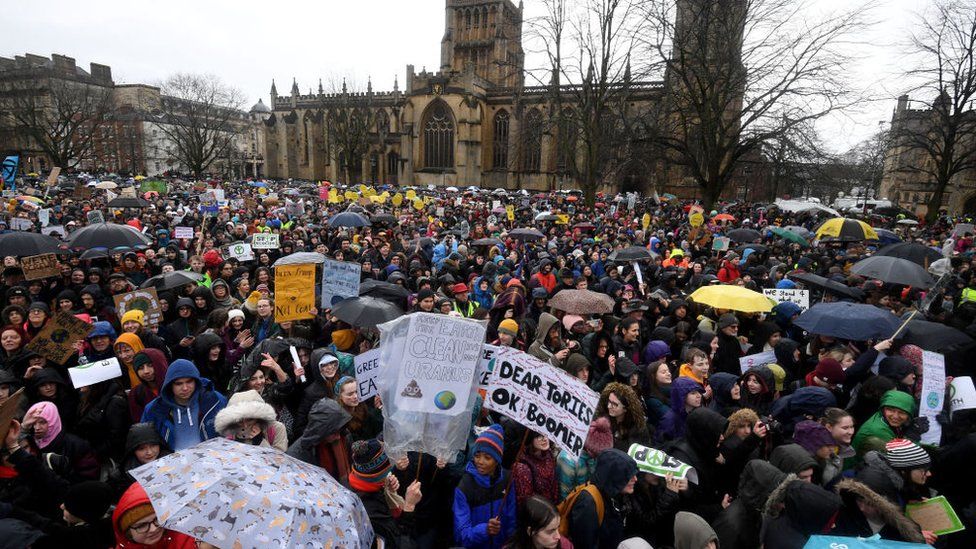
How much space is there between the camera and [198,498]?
1855 mm

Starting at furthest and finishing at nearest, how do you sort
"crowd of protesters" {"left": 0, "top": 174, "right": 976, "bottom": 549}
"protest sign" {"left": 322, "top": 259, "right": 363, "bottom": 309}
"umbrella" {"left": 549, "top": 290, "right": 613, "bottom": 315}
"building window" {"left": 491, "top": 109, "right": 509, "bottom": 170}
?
"building window" {"left": 491, "top": 109, "right": 509, "bottom": 170}
"protest sign" {"left": 322, "top": 259, "right": 363, "bottom": 309}
"umbrella" {"left": 549, "top": 290, "right": 613, "bottom": 315}
"crowd of protesters" {"left": 0, "top": 174, "right": 976, "bottom": 549}

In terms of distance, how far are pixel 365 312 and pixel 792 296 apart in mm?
6601

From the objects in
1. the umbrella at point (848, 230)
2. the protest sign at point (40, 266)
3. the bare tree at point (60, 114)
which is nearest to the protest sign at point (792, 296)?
the umbrella at point (848, 230)

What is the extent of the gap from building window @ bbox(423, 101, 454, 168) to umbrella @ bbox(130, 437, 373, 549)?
5499cm

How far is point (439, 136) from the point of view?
181 feet

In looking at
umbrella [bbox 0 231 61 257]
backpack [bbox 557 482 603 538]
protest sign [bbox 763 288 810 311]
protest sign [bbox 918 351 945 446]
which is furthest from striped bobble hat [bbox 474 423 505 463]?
umbrella [bbox 0 231 61 257]

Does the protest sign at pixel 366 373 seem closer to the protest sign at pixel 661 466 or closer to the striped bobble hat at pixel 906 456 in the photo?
the protest sign at pixel 661 466

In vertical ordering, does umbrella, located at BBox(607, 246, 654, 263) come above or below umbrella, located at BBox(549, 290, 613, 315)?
above

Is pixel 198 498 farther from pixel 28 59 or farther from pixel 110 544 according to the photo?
pixel 28 59

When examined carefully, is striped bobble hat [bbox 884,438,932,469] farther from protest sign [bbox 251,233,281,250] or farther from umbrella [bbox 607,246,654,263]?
protest sign [bbox 251,233,281,250]

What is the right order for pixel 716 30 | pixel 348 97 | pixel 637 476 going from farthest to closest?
pixel 348 97
pixel 716 30
pixel 637 476

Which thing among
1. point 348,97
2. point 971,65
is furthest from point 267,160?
point 971,65

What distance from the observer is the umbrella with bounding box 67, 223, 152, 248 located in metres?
7.50

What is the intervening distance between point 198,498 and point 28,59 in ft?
286
